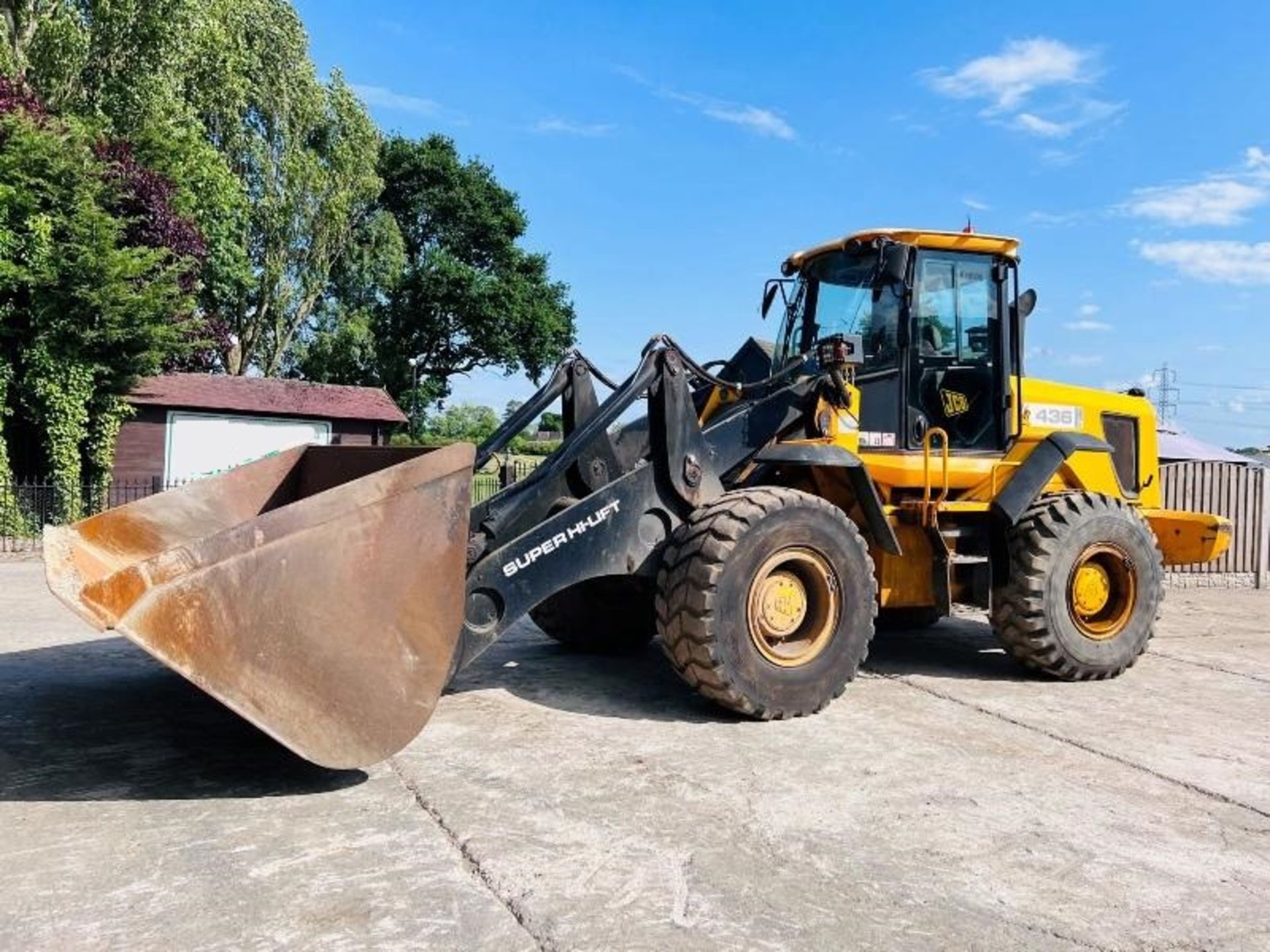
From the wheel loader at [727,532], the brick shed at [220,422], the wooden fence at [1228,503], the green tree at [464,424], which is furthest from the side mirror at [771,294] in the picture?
the green tree at [464,424]

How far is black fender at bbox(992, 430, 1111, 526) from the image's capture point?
598cm

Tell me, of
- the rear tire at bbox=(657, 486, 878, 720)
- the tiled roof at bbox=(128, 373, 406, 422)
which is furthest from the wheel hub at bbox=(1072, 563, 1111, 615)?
the tiled roof at bbox=(128, 373, 406, 422)

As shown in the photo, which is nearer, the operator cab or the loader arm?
the loader arm

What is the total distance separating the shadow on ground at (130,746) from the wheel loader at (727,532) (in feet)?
1.93

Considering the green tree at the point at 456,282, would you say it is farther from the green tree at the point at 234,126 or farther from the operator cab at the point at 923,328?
the operator cab at the point at 923,328

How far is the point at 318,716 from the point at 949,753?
2.82m

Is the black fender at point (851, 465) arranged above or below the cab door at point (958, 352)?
below

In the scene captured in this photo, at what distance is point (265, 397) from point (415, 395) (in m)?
11.5

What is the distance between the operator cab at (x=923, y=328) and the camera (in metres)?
6.07

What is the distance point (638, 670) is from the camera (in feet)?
20.3

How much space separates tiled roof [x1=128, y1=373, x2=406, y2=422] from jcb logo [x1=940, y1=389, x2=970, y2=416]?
1654 centimetres

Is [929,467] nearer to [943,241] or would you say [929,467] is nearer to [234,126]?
[943,241]

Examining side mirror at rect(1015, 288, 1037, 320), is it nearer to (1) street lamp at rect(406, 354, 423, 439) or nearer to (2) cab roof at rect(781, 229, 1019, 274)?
(2) cab roof at rect(781, 229, 1019, 274)

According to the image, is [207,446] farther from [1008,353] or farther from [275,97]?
[1008,353]
